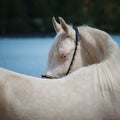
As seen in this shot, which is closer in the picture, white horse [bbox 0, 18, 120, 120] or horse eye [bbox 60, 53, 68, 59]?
white horse [bbox 0, 18, 120, 120]

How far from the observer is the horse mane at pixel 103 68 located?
1828 mm

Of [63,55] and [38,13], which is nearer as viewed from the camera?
[63,55]

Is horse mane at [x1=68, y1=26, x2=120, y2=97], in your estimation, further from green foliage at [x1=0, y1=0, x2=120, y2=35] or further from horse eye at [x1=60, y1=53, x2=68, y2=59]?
green foliage at [x1=0, y1=0, x2=120, y2=35]

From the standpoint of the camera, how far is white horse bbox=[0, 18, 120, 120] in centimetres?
168

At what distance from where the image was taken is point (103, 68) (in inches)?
74.8

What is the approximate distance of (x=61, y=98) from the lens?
173cm

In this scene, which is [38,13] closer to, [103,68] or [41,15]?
Result: [41,15]

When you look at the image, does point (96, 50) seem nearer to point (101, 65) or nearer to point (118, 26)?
point (101, 65)

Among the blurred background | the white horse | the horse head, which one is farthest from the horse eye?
the blurred background

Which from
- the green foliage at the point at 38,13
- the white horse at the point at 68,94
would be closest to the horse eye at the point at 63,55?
the white horse at the point at 68,94

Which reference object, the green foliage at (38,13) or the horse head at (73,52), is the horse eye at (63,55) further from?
the green foliage at (38,13)

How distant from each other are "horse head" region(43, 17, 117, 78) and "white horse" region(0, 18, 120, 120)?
0.19 metres

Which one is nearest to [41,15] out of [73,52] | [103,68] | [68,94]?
[73,52]

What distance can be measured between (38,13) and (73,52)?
8193mm
